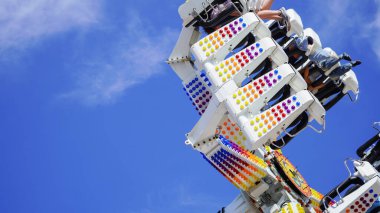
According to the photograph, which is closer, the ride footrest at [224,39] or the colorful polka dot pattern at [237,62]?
the colorful polka dot pattern at [237,62]

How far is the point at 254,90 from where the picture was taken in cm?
2438

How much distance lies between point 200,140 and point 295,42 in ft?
14.6

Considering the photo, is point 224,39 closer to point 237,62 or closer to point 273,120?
point 237,62

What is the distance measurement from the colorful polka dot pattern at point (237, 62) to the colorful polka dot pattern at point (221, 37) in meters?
0.63

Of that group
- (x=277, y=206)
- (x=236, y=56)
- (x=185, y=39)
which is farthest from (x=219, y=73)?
(x=277, y=206)

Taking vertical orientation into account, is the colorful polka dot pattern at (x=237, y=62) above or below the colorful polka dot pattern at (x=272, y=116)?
above

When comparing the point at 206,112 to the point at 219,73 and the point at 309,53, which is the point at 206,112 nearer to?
the point at 219,73

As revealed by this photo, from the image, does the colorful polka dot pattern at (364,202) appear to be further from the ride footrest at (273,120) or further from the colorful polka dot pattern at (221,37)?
the colorful polka dot pattern at (221,37)

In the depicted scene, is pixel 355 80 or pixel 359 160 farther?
pixel 355 80

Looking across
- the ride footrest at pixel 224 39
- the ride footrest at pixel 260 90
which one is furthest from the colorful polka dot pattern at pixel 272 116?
the ride footrest at pixel 224 39

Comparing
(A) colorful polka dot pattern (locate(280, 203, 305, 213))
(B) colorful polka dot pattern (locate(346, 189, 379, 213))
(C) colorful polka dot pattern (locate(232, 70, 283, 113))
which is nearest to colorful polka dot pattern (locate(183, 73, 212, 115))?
(C) colorful polka dot pattern (locate(232, 70, 283, 113))

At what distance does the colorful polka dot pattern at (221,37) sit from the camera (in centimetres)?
2534

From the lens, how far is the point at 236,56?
82.1ft

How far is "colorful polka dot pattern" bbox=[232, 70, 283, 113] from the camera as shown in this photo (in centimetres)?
2409
